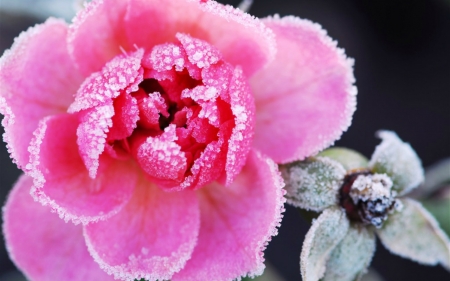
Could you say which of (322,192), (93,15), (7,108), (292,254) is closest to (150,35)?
(93,15)

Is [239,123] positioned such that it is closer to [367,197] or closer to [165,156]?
[165,156]

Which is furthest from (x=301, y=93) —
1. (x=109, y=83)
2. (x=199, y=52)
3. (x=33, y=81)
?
(x=33, y=81)

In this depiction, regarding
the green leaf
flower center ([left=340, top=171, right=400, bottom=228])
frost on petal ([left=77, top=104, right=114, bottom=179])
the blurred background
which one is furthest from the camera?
the blurred background

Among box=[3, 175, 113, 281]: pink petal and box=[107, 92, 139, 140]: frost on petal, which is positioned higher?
box=[107, 92, 139, 140]: frost on petal

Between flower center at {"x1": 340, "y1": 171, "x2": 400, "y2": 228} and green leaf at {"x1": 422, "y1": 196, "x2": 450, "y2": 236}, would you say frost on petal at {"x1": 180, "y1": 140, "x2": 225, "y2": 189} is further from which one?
green leaf at {"x1": 422, "y1": 196, "x2": 450, "y2": 236}

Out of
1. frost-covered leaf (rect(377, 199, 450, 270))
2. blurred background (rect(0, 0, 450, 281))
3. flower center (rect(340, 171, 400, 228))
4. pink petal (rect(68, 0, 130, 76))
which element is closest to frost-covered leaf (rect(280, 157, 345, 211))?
flower center (rect(340, 171, 400, 228))

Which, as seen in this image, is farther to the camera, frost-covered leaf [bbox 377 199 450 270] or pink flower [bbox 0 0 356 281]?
frost-covered leaf [bbox 377 199 450 270]
